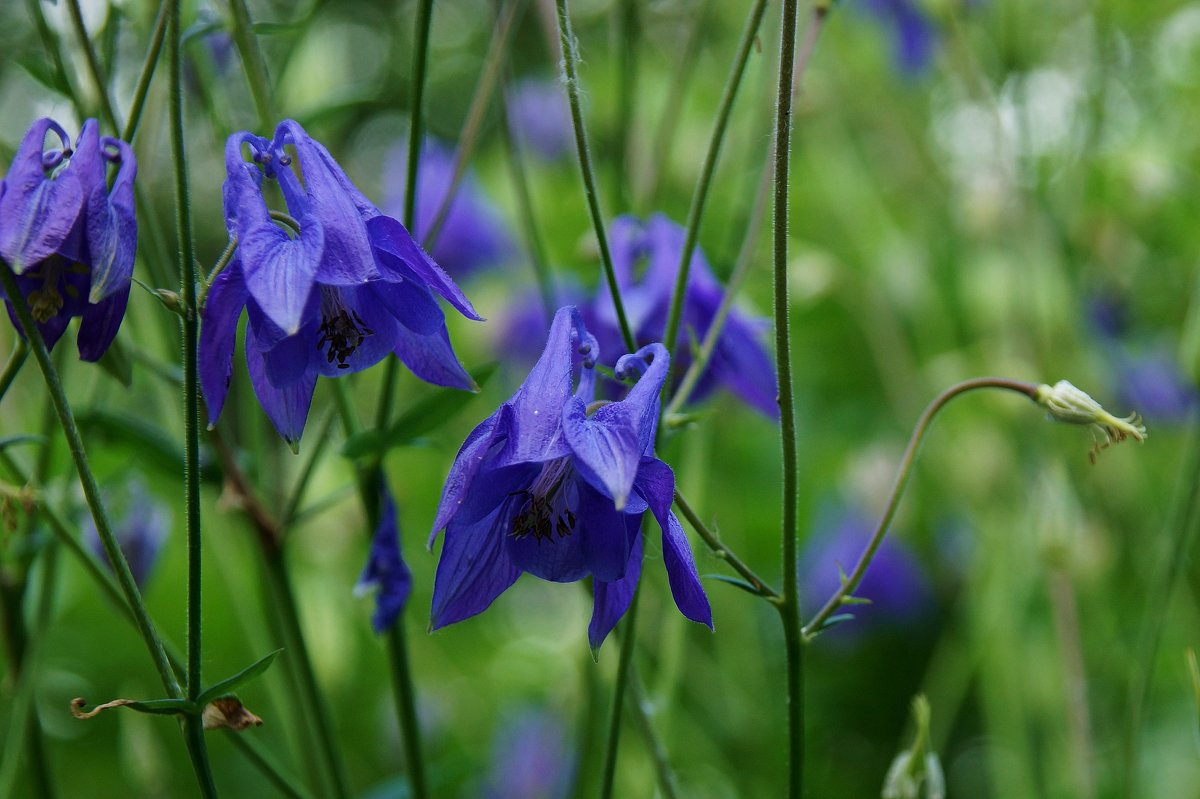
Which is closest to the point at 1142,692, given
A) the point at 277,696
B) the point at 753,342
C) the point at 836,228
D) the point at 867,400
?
the point at 753,342

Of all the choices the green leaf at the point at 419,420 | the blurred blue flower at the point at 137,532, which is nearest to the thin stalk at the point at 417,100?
the green leaf at the point at 419,420

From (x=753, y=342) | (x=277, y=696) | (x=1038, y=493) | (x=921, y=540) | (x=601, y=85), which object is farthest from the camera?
(x=601, y=85)

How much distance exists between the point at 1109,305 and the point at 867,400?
1.76 feet

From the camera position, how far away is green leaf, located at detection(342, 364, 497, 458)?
1003mm

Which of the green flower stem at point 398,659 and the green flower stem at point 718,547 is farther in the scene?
the green flower stem at point 398,659

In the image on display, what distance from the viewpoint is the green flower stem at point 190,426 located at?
2.42 ft

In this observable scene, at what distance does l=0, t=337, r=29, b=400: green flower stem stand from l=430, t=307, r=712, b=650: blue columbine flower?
334 mm

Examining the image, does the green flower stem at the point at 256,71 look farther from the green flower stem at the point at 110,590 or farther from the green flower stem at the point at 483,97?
the green flower stem at the point at 110,590

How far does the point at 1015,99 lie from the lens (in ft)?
5.98

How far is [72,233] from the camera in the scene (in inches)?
31.1

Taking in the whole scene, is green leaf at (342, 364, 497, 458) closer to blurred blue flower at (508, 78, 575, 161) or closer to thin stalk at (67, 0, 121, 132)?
thin stalk at (67, 0, 121, 132)

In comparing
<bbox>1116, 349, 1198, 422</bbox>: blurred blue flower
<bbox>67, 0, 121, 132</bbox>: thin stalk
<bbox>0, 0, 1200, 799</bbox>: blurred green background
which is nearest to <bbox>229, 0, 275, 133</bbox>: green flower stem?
<bbox>67, 0, 121, 132</bbox>: thin stalk

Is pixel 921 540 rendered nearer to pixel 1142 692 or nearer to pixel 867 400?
pixel 867 400

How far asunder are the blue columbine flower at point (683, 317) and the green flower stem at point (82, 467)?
0.57 metres
